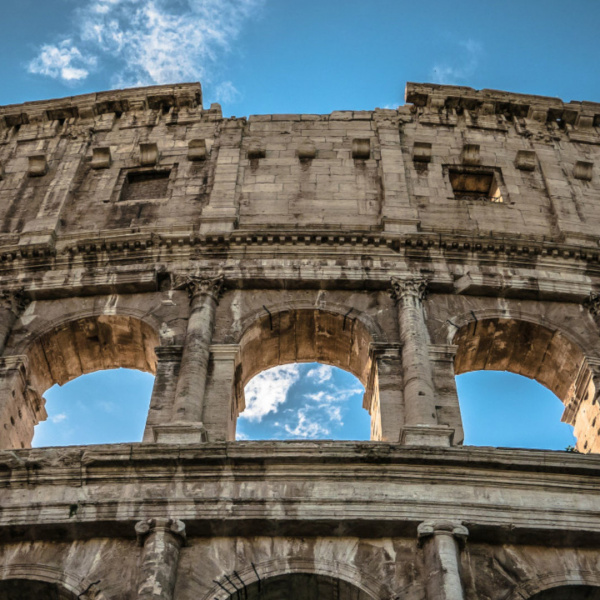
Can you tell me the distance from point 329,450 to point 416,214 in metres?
7.39

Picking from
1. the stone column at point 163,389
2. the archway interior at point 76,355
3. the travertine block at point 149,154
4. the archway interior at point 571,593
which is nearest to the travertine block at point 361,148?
the travertine block at point 149,154

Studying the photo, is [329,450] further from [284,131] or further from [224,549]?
[284,131]

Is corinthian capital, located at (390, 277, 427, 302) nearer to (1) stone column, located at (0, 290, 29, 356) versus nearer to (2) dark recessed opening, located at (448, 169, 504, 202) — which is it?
(2) dark recessed opening, located at (448, 169, 504, 202)

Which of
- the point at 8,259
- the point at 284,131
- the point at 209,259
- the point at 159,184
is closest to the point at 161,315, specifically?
the point at 209,259

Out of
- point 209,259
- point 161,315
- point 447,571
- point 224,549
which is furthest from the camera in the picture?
point 209,259

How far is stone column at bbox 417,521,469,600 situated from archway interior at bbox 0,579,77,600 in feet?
15.3

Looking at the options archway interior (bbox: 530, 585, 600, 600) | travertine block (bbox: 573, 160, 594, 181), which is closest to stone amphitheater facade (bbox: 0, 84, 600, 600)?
archway interior (bbox: 530, 585, 600, 600)

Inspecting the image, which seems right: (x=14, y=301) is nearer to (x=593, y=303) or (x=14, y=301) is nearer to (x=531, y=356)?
(x=531, y=356)

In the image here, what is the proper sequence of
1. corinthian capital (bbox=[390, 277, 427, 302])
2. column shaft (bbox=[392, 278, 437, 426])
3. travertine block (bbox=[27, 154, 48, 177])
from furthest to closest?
1. travertine block (bbox=[27, 154, 48, 177])
2. corinthian capital (bbox=[390, 277, 427, 302])
3. column shaft (bbox=[392, 278, 437, 426])

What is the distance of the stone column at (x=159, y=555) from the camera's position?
10766 mm

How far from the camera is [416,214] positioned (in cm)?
1809

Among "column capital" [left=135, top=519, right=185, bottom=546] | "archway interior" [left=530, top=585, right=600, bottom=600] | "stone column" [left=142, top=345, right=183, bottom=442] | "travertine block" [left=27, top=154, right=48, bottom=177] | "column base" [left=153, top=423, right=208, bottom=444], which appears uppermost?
"travertine block" [left=27, top=154, right=48, bottom=177]

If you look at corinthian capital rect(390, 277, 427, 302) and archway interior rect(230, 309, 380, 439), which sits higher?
corinthian capital rect(390, 277, 427, 302)

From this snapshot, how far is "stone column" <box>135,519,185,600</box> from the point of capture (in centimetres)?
1077
